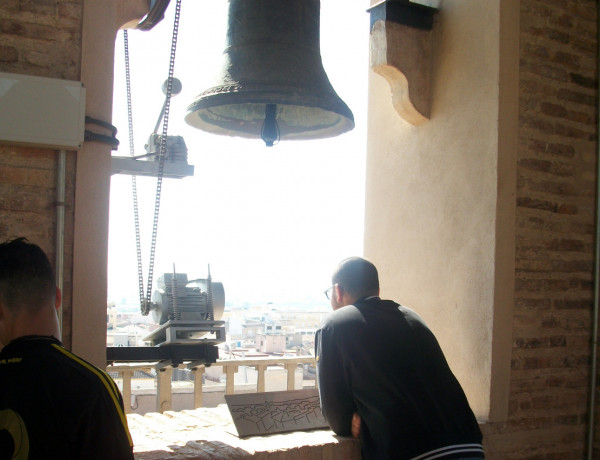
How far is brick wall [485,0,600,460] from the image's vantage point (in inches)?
143

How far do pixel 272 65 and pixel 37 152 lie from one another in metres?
1.03

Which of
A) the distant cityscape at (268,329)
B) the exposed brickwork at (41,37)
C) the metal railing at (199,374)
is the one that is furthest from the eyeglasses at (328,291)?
the distant cityscape at (268,329)

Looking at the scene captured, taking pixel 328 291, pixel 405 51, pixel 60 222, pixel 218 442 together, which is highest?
pixel 405 51

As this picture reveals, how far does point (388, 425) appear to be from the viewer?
2805 mm

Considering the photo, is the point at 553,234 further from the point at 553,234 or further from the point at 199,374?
the point at 199,374

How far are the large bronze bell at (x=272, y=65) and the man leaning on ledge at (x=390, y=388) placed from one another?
3.00 ft

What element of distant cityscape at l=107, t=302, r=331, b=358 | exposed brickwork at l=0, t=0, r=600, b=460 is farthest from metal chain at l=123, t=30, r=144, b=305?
distant cityscape at l=107, t=302, r=331, b=358

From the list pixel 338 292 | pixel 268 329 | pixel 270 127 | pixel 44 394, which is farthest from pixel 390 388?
pixel 268 329

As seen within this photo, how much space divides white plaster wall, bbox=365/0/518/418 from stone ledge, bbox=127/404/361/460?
923 millimetres

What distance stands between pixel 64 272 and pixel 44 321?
0.90m

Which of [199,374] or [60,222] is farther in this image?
[199,374]

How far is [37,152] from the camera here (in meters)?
2.56

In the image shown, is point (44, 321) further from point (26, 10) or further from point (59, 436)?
point (26, 10)

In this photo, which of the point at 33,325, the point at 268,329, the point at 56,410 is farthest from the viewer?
the point at 268,329
